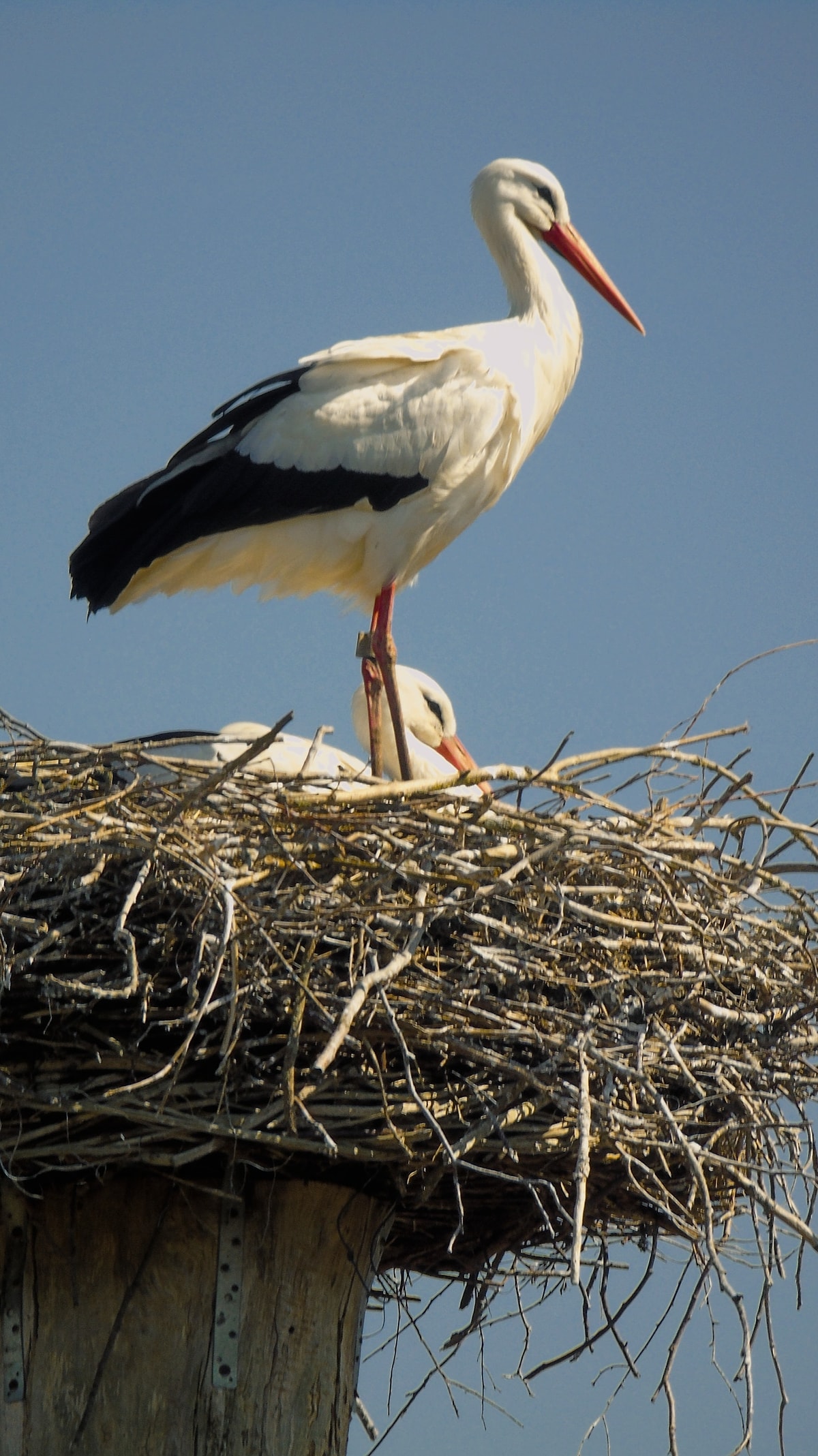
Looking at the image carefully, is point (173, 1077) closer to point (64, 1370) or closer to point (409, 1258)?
point (64, 1370)

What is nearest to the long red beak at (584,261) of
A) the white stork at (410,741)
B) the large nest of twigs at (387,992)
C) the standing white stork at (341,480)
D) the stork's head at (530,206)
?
the stork's head at (530,206)

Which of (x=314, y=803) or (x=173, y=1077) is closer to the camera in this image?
(x=173, y=1077)

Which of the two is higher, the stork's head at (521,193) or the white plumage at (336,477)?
the stork's head at (521,193)

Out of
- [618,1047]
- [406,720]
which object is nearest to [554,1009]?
[618,1047]

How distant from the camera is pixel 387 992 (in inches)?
129

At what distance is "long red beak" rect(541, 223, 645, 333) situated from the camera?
6.16 meters

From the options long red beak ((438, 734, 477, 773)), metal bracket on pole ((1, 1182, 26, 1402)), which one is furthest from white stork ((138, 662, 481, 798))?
metal bracket on pole ((1, 1182, 26, 1402))

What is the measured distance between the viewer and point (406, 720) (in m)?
6.58

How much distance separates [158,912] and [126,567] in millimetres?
2052

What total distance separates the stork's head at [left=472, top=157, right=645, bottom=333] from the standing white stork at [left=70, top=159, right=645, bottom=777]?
68 cm

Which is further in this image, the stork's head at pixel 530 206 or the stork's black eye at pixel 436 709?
the stork's black eye at pixel 436 709

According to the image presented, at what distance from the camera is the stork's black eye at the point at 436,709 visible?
663 cm

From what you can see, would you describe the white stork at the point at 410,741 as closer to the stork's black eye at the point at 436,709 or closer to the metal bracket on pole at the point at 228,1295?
the stork's black eye at the point at 436,709

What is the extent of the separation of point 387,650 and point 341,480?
59 cm
